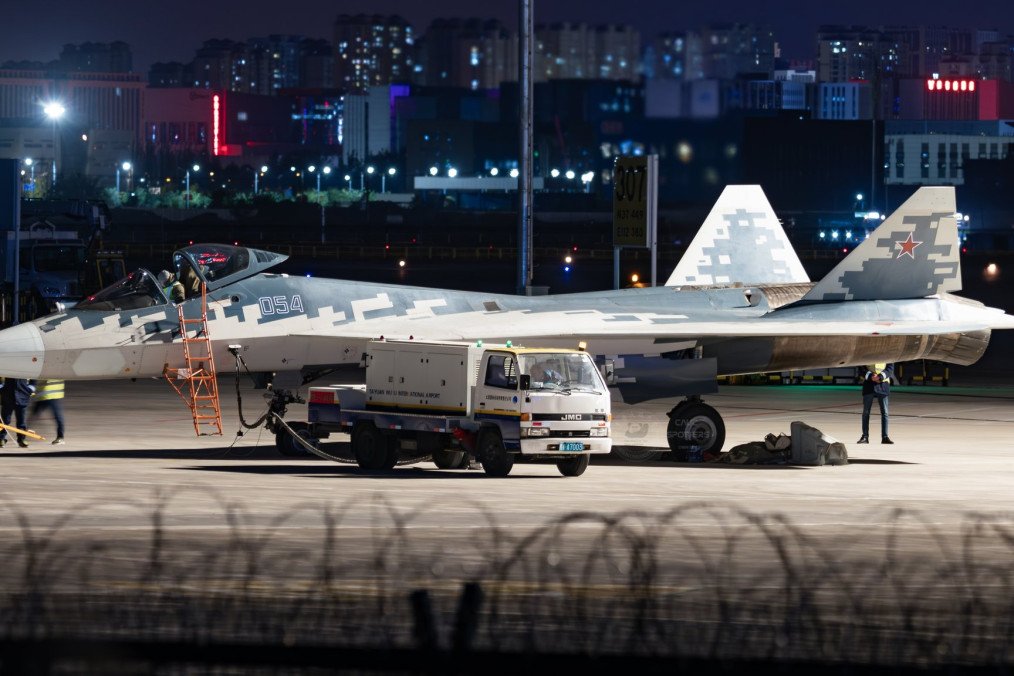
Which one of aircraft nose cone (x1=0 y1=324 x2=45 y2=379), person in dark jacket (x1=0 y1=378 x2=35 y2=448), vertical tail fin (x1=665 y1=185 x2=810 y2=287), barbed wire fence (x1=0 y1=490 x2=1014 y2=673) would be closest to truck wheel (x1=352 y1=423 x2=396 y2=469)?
barbed wire fence (x1=0 y1=490 x2=1014 y2=673)

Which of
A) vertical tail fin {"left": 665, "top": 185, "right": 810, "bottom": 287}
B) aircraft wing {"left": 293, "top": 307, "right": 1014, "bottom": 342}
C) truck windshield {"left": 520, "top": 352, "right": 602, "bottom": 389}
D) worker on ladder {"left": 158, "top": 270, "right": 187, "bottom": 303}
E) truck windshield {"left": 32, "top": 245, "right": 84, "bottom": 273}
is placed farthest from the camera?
truck windshield {"left": 32, "top": 245, "right": 84, "bottom": 273}

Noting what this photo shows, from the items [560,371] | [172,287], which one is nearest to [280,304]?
[172,287]

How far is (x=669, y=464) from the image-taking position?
85.8ft

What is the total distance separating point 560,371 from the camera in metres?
22.6

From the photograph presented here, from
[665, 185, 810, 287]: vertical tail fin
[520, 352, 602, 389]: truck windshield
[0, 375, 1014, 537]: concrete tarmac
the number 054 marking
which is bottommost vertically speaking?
[0, 375, 1014, 537]: concrete tarmac

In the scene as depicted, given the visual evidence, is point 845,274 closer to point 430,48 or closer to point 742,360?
Answer: point 742,360

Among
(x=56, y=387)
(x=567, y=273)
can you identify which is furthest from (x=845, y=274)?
(x=567, y=273)

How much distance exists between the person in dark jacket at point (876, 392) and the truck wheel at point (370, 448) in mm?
9910

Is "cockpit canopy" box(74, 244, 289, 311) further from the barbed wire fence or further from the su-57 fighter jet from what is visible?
the barbed wire fence

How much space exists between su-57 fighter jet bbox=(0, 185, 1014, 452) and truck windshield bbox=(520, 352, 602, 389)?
12.5 ft

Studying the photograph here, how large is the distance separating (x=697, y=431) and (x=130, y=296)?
33.2 ft

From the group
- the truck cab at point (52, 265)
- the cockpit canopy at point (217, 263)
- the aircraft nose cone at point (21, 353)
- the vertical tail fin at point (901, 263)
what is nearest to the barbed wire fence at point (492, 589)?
the aircraft nose cone at point (21, 353)

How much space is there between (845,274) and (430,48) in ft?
30.7

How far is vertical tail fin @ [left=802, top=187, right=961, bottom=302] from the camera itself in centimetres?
2936
